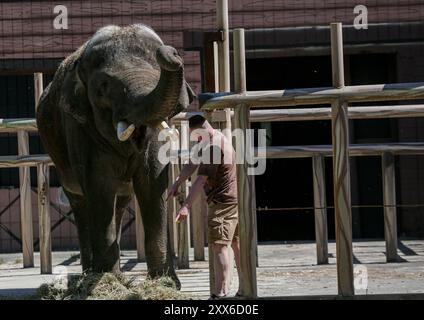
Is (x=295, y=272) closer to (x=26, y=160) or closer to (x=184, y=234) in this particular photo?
(x=184, y=234)

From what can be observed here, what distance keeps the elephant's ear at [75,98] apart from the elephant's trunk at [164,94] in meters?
0.99

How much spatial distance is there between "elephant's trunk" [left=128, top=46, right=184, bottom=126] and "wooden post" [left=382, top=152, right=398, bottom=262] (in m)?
4.66

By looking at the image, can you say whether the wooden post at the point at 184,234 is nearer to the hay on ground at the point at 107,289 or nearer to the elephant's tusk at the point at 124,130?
the hay on ground at the point at 107,289

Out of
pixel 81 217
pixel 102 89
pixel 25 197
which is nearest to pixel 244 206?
pixel 102 89

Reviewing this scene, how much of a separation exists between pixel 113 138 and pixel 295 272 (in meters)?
3.22

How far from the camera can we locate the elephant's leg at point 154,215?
824 centimetres

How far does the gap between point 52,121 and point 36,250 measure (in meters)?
6.91

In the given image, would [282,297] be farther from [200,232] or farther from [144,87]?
[200,232]

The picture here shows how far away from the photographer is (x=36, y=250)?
53.6ft

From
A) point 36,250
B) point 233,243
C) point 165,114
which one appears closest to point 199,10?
point 36,250

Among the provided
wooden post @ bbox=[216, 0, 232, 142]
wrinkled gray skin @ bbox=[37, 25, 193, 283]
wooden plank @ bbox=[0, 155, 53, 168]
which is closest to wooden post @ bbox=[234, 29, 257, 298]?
wooden post @ bbox=[216, 0, 232, 142]

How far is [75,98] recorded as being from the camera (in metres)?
8.43

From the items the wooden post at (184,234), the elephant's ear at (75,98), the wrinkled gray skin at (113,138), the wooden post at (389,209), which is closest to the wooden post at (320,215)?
the wooden post at (389,209)

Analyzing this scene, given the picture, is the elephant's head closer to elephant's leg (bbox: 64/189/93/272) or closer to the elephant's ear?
the elephant's ear
